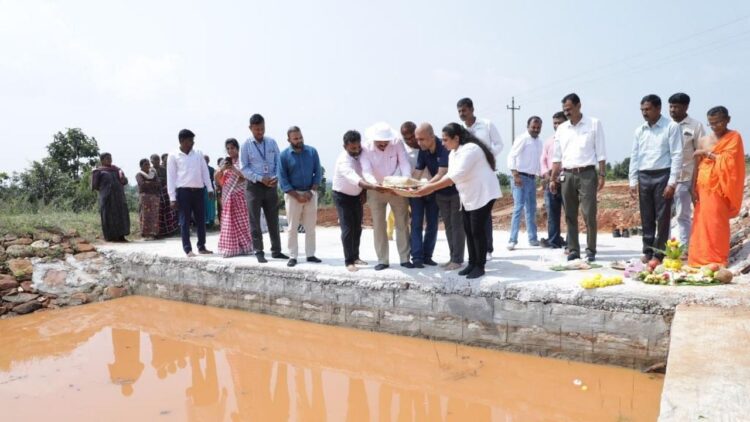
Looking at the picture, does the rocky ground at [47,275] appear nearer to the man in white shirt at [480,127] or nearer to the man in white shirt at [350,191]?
the man in white shirt at [350,191]

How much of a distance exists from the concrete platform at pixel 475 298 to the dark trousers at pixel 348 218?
0.70 feet

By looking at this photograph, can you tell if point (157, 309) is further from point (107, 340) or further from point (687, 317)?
point (687, 317)

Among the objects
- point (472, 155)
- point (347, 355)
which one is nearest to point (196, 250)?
point (347, 355)

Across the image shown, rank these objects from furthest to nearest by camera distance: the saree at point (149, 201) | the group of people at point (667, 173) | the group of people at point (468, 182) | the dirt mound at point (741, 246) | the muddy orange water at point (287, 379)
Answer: the saree at point (149, 201) < the group of people at point (468, 182) < the group of people at point (667, 173) < the dirt mound at point (741, 246) < the muddy orange water at point (287, 379)

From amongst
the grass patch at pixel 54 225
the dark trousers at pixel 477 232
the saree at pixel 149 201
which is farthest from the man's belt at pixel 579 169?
the grass patch at pixel 54 225

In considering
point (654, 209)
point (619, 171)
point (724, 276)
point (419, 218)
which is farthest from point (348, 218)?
point (619, 171)

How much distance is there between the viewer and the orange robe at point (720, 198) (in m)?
4.54

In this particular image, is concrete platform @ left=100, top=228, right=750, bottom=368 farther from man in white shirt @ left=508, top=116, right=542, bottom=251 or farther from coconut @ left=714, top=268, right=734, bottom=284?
man in white shirt @ left=508, top=116, right=542, bottom=251

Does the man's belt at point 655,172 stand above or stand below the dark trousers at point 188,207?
above

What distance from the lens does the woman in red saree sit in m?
6.97

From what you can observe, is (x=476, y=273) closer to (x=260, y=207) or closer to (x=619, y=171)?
(x=260, y=207)

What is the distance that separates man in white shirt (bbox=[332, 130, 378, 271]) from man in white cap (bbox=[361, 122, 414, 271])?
11 cm

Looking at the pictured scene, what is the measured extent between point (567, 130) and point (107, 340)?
5.45 m

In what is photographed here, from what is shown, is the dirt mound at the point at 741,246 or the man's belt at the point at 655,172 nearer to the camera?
the dirt mound at the point at 741,246
